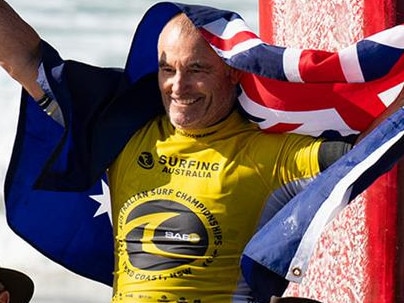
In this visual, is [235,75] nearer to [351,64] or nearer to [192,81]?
[192,81]

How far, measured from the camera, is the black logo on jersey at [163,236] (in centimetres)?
468

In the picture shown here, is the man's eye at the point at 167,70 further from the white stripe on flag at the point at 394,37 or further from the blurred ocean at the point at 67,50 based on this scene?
the blurred ocean at the point at 67,50

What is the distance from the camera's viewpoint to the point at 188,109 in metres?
4.74

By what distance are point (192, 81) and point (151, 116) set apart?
0.24 metres

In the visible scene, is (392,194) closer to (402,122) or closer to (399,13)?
(399,13)

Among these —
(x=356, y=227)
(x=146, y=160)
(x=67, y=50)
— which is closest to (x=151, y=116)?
(x=146, y=160)

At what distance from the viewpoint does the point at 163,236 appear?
4719mm

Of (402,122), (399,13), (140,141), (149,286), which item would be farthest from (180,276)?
(399,13)

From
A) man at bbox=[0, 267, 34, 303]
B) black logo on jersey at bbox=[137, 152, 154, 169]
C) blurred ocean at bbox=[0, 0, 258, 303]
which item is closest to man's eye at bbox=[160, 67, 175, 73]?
black logo on jersey at bbox=[137, 152, 154, 169]

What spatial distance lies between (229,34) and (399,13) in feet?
2.18

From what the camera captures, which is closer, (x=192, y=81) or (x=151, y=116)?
(x=192, y=81)

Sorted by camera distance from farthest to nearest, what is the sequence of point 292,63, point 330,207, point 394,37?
point 292,63 < point 394,37 < point 330,207

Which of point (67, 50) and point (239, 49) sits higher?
point (239, 49)

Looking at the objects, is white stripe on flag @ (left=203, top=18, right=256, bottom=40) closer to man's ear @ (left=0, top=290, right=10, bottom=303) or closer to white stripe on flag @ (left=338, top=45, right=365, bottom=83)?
white stripe on flag @ (left=338, top=45, right=365, bottom=83)
